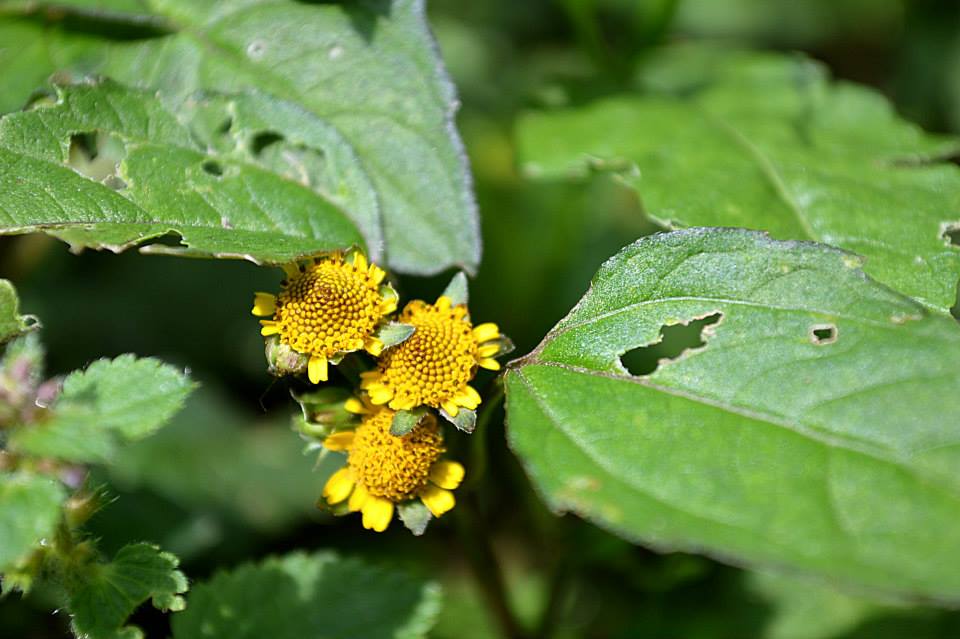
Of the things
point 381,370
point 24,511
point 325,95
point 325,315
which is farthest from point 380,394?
point 325,95

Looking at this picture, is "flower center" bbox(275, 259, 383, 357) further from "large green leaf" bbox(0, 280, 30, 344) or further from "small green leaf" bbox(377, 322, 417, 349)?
"large green leaf" bbox(0, 280, 30, 344)

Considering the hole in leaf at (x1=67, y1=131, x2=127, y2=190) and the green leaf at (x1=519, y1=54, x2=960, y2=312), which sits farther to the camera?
the green leaf at (x1=519, y1=54, x2=960, y2=312)

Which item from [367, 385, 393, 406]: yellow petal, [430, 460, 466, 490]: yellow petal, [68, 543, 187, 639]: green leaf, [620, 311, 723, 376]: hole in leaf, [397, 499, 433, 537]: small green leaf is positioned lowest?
[620, 311, 723, 376]: hole in leaf

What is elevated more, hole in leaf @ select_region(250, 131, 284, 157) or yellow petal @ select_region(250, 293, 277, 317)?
hole in leaf @ select_region(250, 131, 284, 157)

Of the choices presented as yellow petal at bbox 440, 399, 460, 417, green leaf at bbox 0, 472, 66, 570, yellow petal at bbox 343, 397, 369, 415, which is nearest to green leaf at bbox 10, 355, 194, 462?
green leaf at bbox 0, 472, 66, 570

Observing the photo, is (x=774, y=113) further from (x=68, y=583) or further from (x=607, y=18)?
(x=68, y=583)

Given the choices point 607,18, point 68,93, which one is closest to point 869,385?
point 68,93

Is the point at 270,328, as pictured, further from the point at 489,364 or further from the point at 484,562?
the point at 484,562
